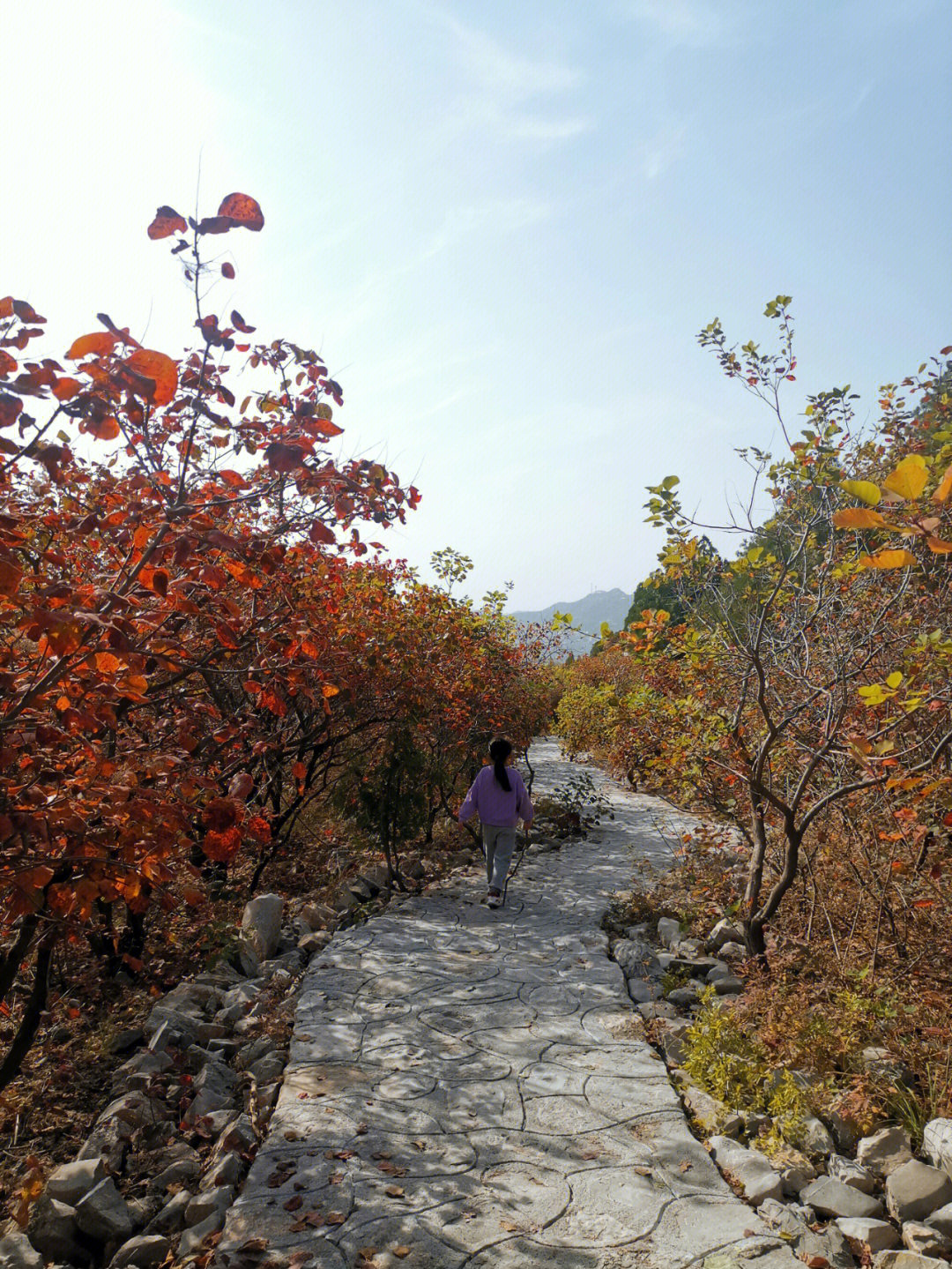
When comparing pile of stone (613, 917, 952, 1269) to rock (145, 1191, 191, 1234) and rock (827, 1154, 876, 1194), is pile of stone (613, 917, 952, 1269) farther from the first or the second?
rock (145, 1191, 191, 1234)

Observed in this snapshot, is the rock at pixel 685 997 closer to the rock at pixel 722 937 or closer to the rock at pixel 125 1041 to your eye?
the rock at pixel 722 937

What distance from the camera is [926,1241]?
8.54 feet

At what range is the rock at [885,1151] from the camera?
299 centimetres

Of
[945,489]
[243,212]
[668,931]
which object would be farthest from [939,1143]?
[243,212]

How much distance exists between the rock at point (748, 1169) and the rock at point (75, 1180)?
2520mm

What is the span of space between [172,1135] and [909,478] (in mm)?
3978

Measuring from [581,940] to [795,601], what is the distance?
10.0ft

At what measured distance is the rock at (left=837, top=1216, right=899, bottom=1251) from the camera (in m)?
2.64

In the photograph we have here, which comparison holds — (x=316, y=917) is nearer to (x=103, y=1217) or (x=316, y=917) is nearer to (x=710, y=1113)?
(x=103, y=1217)

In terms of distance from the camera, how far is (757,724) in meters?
6.47

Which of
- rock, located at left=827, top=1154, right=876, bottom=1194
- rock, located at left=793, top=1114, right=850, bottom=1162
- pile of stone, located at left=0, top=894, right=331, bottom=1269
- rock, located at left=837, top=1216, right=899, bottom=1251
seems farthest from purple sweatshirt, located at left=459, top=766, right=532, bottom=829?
rock, located at left=837, top=1216, right=899, bottom=1251

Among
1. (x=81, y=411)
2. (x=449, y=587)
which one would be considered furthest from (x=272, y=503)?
(x=449, y=587)

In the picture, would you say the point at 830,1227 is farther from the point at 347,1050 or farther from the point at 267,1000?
the point at 267,1000

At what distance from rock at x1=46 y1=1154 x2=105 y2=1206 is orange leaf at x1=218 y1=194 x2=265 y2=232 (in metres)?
3.57
